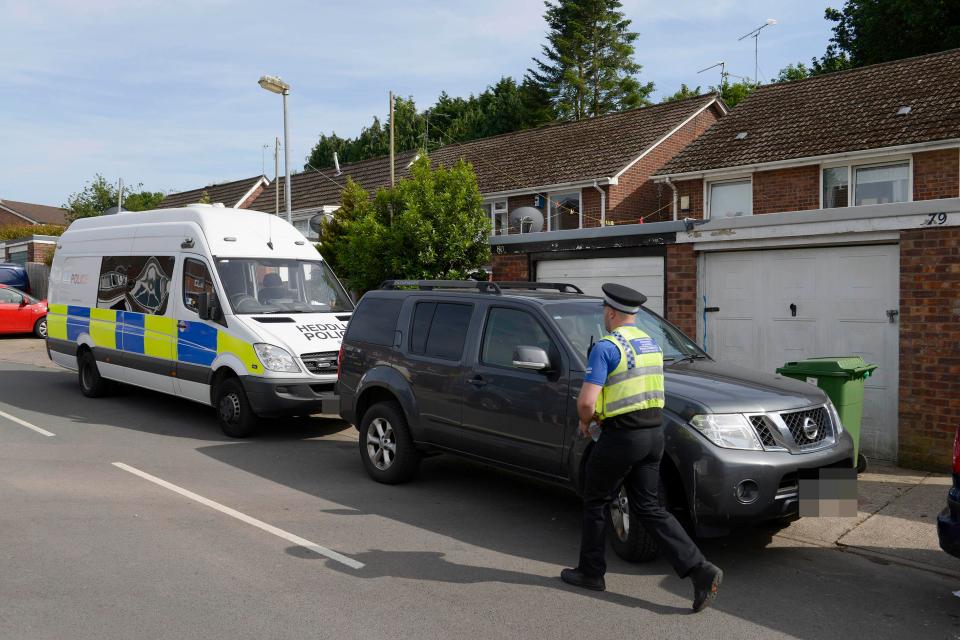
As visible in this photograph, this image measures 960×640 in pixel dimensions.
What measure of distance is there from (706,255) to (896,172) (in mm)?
9334

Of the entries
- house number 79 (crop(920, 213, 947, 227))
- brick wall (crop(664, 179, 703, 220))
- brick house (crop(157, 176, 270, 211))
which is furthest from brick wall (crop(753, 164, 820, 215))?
brick house (crop(157, 176, 270, 211))

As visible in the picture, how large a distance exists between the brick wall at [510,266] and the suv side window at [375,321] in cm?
442

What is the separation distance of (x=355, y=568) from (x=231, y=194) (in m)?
36.8

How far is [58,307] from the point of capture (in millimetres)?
12945

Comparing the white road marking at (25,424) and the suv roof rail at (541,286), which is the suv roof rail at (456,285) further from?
the white road marking at (25,424)

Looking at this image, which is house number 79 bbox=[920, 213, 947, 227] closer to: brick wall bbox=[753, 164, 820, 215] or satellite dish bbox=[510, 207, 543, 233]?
satellite dish bbox=[510, 207, 543, 233]

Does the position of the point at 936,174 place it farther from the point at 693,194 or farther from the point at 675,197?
the point at 675,197

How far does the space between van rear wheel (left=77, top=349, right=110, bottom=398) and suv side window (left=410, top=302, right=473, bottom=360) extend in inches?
271

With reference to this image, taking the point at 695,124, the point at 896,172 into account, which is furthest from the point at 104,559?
the point at 695,124

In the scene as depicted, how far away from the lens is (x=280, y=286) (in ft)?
33.3

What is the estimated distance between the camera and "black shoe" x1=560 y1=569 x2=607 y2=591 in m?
4.82

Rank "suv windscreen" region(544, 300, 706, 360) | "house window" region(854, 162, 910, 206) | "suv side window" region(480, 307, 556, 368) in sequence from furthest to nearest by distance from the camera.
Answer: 1. "house window" region(854, 162, 910, 206)
2. "suv side window" region(480, 307, 556, 368)
3. "suv windscreen" region(544, 300, 706, 360)

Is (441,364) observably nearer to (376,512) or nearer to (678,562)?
(376,512)

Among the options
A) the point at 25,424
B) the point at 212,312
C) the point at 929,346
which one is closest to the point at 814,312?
the point at 929,346
